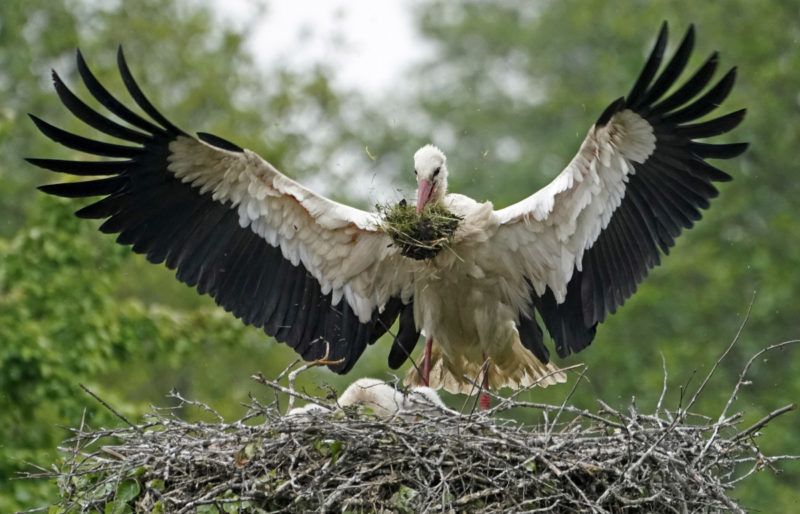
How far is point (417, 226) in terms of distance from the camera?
8234 mm

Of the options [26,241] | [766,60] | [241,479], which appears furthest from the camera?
[766,60]

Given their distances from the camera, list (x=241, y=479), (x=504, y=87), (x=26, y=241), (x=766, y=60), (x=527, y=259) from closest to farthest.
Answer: (x=241, y=479) < (x=527, y=259) < (x=26, y=241) < (x=766, y=60) < (x=504, y=87)

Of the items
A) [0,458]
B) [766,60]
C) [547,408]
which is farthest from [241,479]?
[766,60]

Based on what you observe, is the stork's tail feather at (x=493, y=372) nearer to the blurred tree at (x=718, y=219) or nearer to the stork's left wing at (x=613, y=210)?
the stork's left wing at (x=613, y=210)

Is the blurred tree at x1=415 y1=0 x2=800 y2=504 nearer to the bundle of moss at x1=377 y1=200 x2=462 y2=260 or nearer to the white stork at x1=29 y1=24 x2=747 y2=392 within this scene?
the white stork at x1=29 y1=24 x2=747 y2=392

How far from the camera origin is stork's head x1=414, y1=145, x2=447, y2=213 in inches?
328

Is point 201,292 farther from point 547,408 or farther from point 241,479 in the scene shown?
point 547,408

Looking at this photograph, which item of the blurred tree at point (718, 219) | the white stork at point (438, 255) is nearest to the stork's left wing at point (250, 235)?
the white stork at point (438, 255)

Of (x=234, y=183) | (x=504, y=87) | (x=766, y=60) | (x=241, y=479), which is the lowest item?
(x=241, y=479)

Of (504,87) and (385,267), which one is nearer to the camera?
(385,267)

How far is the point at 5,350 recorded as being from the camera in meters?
11.2

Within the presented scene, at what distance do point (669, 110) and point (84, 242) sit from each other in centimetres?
581

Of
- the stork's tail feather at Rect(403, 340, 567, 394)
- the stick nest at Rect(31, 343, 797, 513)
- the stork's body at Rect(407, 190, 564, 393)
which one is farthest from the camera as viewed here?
the stork's tail feather at Rect(403, 340, 567, 394)

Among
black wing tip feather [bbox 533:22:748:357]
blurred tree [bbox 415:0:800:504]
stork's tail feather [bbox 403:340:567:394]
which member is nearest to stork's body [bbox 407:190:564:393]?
stork's tail feather [bbox 403:340:567:394]
